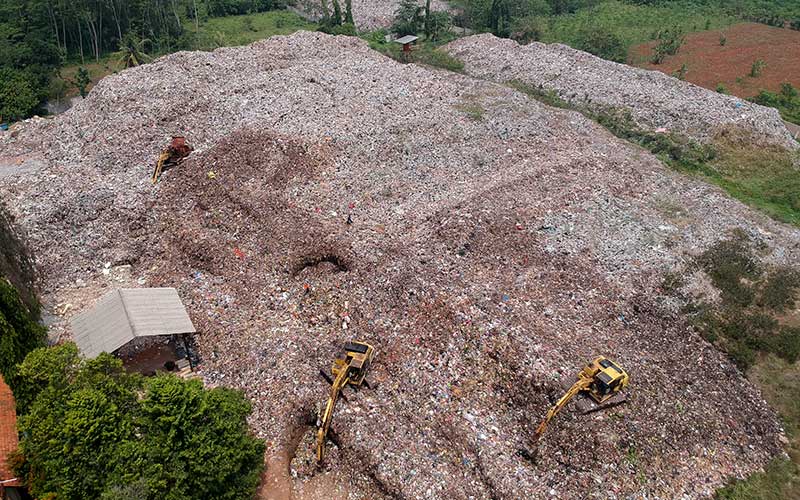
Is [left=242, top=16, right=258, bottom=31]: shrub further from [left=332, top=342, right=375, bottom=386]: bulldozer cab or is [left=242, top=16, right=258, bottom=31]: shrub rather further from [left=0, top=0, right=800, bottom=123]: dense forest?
[left=332, top=342, right=375, bottom=386]: bulldozer cab

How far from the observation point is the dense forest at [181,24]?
26.2 meters

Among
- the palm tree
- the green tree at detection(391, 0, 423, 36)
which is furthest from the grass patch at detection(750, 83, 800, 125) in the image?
the palm tree

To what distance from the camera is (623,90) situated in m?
23.5

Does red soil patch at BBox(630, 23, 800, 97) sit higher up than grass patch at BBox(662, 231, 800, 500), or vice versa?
red soil patch at BBox(630, 23, 800, 97)

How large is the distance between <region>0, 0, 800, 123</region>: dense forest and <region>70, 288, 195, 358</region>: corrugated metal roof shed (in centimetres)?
1662

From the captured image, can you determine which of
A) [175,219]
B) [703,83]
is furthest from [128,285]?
[703,83]

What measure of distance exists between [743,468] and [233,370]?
401 inches

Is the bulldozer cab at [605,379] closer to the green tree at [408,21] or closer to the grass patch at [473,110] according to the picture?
the grass patch at [473,110]

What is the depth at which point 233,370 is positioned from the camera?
11.5m

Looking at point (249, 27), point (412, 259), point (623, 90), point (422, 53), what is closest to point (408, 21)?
point (422, 53)

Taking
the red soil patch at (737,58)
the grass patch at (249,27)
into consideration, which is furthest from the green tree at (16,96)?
the red soil patch at (737,58)

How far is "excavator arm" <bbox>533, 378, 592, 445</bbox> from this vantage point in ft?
32.3

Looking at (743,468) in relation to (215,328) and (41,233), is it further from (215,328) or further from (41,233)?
(41,233)

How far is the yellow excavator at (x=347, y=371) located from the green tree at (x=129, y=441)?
1.52 metres
